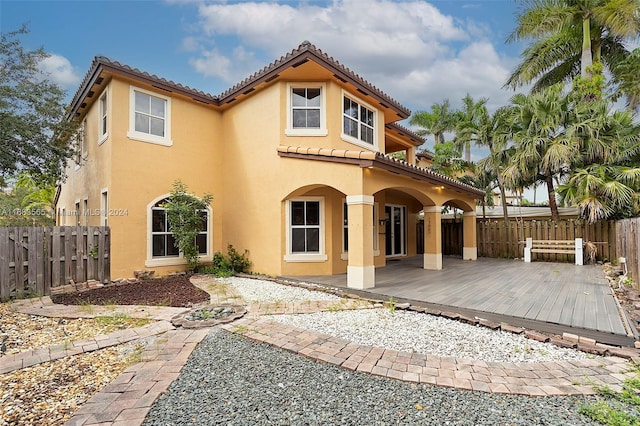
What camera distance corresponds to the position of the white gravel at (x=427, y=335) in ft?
13.7

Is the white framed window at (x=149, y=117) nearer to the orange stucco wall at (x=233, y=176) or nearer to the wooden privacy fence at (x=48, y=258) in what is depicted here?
the orange stucco wall at (x=233, y=176)

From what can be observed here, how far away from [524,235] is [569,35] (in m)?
10.7

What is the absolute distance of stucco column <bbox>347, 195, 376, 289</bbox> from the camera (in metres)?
7.46

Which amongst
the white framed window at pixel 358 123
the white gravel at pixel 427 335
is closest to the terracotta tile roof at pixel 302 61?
the white framed window at pixel 358 123

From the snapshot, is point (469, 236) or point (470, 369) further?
point (469, 236)

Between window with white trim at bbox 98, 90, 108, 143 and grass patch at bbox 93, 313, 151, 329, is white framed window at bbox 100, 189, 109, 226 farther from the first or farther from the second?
grass patch at bbox 93, 313, 151, 329

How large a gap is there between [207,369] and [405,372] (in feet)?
7.53

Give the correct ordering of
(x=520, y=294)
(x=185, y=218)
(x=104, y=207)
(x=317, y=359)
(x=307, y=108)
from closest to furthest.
Answer: (x=317, y=359) → (x=520, y=294) → (x=185, y=218) → (x=104, y=207) → (x=307, y=108)

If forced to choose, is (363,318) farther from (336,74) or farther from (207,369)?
(336,74)

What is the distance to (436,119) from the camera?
25.6 metres

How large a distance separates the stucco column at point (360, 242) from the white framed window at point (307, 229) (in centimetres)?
222

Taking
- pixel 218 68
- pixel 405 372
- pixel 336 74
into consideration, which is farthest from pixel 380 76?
pixel 405 372

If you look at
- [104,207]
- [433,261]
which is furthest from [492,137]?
[104,207]

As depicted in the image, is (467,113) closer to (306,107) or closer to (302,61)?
(306,107)
